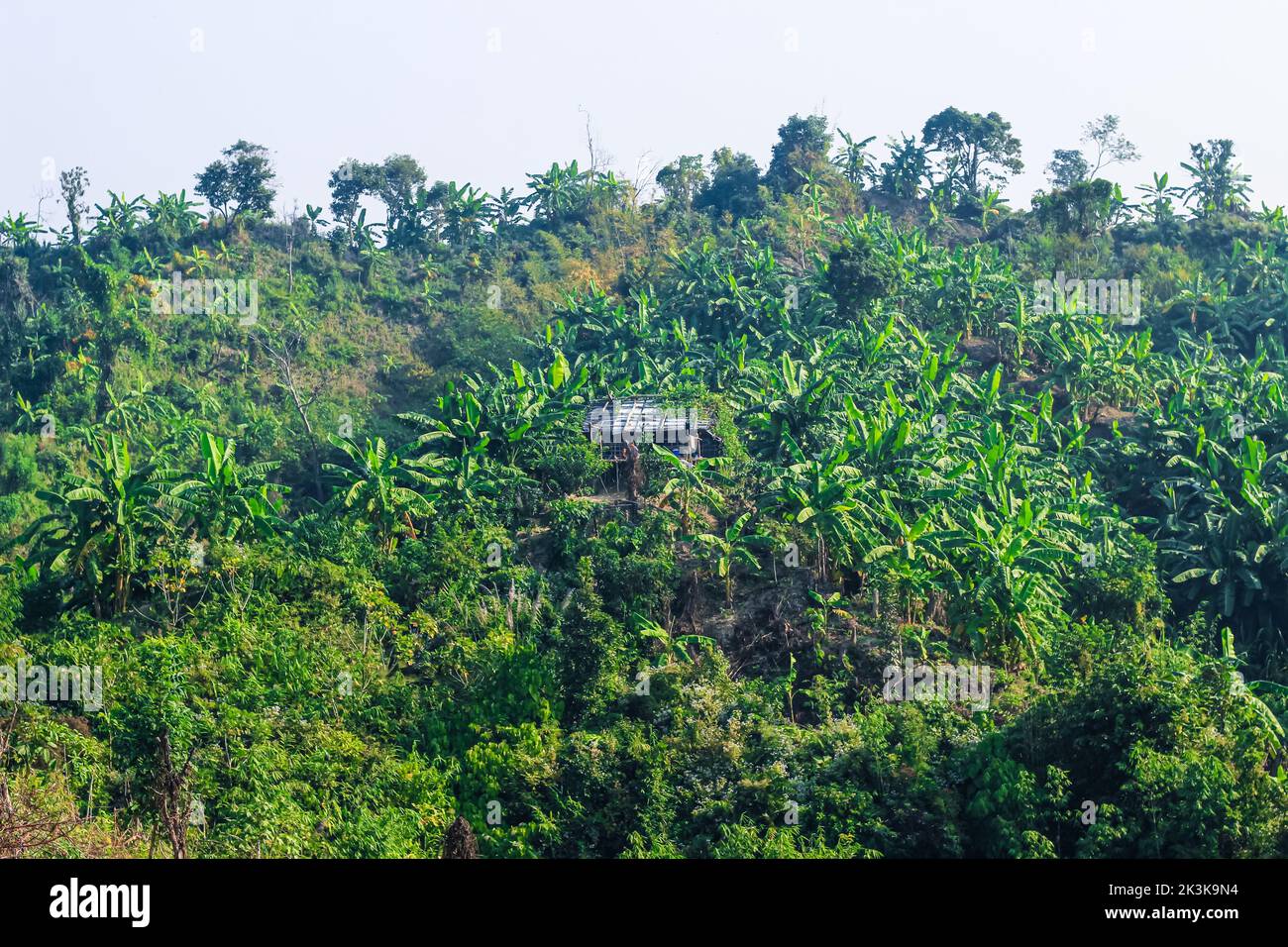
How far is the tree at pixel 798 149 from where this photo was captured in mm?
61000

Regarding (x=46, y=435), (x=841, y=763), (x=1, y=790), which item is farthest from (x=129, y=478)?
(x=46, y=435)

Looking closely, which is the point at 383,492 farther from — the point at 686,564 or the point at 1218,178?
the point at 1218,178

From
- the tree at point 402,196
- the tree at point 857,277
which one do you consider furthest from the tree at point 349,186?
the tree at point 857,277

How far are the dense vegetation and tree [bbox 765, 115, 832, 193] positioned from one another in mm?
7775

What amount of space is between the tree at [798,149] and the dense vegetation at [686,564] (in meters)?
7.77

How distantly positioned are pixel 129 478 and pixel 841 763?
14207 millimetres

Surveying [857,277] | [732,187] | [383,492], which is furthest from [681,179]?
[383,492]

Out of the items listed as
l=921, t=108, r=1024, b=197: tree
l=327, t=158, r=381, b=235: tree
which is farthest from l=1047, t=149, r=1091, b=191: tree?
l=327, t=158, r=381, b=235: tree

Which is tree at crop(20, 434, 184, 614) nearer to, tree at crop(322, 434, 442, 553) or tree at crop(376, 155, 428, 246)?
tree at crop(322, 434, 442, 553)

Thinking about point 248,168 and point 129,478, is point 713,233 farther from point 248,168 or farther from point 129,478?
point 129,478

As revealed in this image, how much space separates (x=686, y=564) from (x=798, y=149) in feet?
115

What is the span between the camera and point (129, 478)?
2891 cm

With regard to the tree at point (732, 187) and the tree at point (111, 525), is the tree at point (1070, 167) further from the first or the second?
the tree at point (111, 525)
